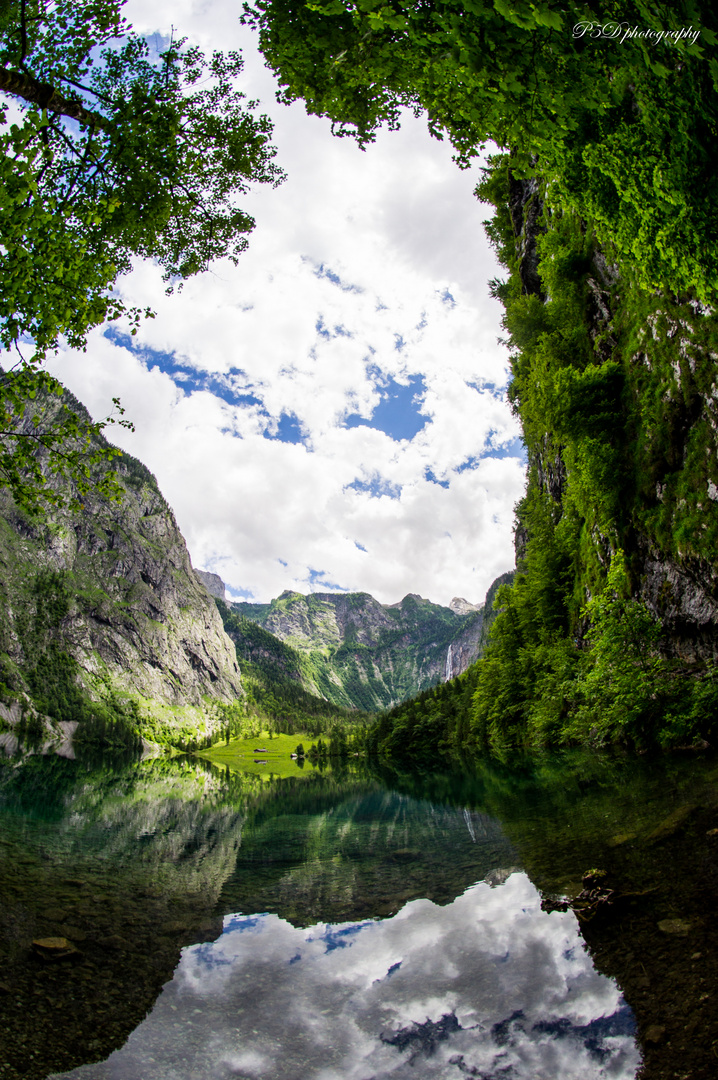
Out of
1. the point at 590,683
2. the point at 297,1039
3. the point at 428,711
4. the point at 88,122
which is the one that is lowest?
the point at 428,711

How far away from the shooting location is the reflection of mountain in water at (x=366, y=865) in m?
8.64

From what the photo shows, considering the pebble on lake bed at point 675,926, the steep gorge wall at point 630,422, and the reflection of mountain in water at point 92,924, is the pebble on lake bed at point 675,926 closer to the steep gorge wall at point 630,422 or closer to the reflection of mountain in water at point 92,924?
the reflection of mountain in water at point 92,924

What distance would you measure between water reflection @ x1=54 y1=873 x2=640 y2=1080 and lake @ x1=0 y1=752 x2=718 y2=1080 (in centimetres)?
2

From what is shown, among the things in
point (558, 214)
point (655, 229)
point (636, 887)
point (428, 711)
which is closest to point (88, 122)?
point (655, 229)

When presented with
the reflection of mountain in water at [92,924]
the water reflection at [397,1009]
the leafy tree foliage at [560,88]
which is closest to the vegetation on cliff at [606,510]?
the leafy tree foliage at [560,88]

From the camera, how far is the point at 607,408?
25.0 metres

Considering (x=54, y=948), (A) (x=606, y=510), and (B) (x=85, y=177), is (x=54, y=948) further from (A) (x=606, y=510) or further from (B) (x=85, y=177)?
(A) (x=606, y=510)

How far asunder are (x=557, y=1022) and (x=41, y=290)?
1060 cm

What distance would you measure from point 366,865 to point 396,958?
5795mm

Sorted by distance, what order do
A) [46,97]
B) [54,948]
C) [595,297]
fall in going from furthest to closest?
1. [595,297]
2. [46,97]
3. [54,948]

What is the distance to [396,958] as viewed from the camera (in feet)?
20.1

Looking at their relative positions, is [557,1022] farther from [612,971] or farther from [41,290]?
[41,290]

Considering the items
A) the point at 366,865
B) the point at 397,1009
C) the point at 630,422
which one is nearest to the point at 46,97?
the point at 397,1009

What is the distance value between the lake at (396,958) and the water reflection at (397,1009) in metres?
0.02
